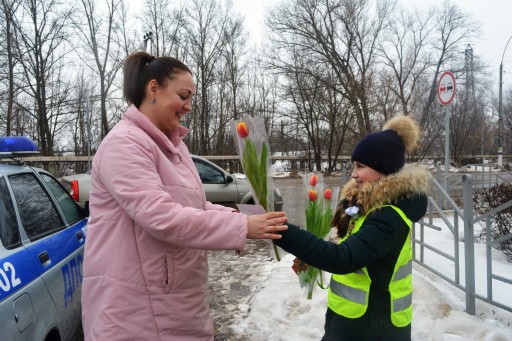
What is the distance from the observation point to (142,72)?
1.67 meters

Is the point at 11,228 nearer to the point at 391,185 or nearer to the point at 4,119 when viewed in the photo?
the point at 391,185

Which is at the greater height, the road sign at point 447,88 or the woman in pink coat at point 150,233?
the road sign at point 447,88

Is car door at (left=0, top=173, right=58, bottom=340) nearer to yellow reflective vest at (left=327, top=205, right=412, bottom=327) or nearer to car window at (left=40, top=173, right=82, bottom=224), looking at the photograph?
car window at (left=40, top=173, right=82, bottom=224)

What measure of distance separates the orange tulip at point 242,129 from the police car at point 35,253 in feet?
4.05

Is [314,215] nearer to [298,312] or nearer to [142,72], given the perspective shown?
[142,72]

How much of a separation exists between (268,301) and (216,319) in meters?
0.60

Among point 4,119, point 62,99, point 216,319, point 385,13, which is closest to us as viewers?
point 216,319

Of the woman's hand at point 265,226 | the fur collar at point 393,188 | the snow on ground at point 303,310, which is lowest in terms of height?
the snow on ground at point 303,310

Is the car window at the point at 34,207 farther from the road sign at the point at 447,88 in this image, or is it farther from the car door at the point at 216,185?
the road sign at the point at 447,88

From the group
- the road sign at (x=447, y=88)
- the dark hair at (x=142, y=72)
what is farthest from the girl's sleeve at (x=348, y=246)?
the road sign at (x=447, y=88)

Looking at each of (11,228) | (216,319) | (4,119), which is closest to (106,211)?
(11,228)

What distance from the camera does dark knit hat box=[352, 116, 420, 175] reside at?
5.90 feet

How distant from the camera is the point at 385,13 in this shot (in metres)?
25.4

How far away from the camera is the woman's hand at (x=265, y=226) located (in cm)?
139
